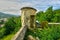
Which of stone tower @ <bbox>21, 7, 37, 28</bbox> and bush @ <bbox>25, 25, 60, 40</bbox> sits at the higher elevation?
stone tower @ <bbox>21, 7, 37, 28</bbox>

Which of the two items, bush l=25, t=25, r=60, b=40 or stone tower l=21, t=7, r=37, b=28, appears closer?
bush l=25, t=25, r=60, b=40

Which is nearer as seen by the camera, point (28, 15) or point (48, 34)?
point (48, 34)

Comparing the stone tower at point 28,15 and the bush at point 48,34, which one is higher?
the stone tower at point 28,15

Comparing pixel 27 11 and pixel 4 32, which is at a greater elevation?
pixel 27 11

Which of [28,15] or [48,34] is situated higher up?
[28,15]

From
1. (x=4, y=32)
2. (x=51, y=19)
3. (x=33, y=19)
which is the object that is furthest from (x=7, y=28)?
(x=33, y=19)

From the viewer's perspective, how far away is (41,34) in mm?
11180

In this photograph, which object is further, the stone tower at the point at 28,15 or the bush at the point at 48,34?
the stone tower at the point at 28,15

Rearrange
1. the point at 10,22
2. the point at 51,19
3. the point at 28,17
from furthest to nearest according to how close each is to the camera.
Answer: the point at 10,22
the point at 51,19
the point at 28,17

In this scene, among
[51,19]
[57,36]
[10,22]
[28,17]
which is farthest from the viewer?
Answer: [10,22]

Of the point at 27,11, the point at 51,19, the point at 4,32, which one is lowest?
the point at 4,32

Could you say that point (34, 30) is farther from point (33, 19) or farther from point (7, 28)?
point (7, 28)

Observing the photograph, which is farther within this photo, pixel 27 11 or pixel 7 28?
pixel 7 28

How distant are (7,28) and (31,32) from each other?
2876cm
